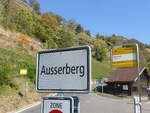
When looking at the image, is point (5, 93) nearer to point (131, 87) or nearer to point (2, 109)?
point (2, 109)

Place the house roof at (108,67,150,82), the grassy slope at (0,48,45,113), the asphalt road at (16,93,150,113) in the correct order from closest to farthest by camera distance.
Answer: the grassy slope at (0,48,45,113), the asphalt road at (16,93,150,113), the house roof at (108,67,150,82)

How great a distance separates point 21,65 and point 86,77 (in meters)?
22.0

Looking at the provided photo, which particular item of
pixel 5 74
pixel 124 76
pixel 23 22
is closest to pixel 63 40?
pixel 23 22

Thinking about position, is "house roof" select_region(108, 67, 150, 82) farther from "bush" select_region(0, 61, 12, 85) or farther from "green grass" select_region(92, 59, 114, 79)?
"bush" select_region(0, 61, 12, 85)

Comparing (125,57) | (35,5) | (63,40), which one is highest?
(35,5)

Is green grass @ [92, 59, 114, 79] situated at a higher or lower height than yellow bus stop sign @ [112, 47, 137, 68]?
higher

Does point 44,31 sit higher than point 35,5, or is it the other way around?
point 35,5

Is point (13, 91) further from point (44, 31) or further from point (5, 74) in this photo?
point (44, 31)

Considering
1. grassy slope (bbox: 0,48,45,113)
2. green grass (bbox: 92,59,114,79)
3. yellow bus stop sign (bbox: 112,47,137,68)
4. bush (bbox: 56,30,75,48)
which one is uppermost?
bush (bbox: 56,30,75,48)

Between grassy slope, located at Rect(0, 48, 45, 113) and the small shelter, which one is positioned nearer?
grassy slope, located at Rect(0, 48, 45, 113)

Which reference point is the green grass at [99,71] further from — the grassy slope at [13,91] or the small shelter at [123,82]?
the grassy slope at [13,91]

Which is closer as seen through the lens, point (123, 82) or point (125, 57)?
point (125, 57)

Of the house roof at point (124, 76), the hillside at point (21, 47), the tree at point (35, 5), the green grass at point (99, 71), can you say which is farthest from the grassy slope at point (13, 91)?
the tree at point (35, 5)

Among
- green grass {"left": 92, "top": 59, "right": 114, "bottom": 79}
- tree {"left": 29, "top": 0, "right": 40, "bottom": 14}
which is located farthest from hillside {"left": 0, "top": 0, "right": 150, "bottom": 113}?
tree {"left": 29, "top": 0, "right": 40, "bottom": 14}
